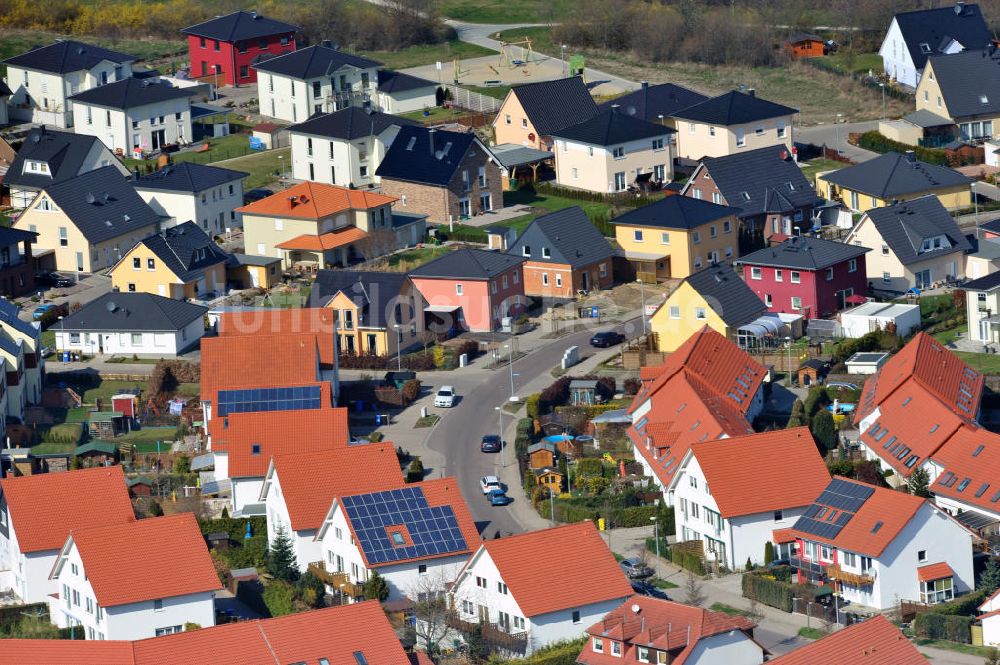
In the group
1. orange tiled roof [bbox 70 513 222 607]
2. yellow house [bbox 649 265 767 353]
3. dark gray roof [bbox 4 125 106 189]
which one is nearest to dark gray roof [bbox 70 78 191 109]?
dark gray roof [bbox 4 125 106 189]

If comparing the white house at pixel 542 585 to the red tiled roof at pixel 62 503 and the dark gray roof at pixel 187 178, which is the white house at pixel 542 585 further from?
the dark gray roof at pixel 187 178

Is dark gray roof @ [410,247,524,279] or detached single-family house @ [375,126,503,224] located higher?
detached single-family house @ [375,126,503,224]

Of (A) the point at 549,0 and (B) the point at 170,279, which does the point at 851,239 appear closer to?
(B) the point at 170,279

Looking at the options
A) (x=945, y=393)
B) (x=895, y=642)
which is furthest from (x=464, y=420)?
(x=895, y=642)

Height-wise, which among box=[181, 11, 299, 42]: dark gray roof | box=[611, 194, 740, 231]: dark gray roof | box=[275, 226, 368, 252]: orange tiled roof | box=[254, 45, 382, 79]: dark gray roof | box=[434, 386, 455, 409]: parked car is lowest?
box=[434, 386, 455, 409]: parked car

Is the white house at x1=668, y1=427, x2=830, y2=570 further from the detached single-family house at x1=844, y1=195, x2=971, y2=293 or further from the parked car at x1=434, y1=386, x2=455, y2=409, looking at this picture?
the detached single-family house at x1=844, y1=195, x2=971, y2=293

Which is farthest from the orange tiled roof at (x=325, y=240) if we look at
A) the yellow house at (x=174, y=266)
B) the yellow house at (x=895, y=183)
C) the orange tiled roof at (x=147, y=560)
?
the orange tiled roof at (x=147, y=560)

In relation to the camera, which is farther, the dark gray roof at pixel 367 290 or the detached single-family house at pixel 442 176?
the detached single-family house at pixel 442 176

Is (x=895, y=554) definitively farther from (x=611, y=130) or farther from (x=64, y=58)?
(x=64, y=58)
